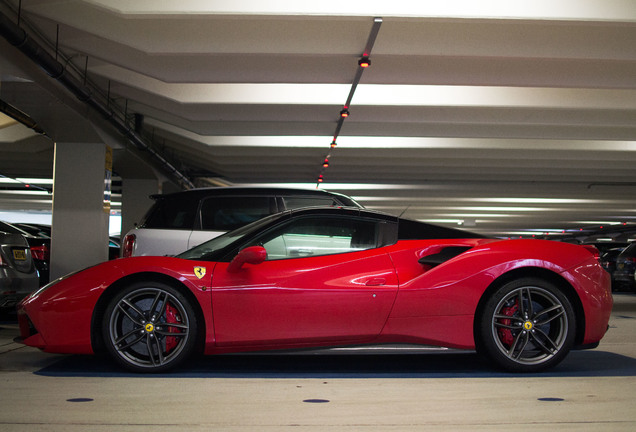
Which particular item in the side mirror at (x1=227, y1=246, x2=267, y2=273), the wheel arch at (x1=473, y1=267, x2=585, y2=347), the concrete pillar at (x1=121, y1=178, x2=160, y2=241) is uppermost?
the concrete pillar at (x1=121, y1=178, x2=160, y2=241)

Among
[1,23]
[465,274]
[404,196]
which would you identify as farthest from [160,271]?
[404,196]

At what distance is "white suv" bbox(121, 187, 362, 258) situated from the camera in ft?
22.4

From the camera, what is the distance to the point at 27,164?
21.6 metres

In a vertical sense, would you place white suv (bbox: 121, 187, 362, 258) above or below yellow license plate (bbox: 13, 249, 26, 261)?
above

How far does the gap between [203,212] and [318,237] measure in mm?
2822

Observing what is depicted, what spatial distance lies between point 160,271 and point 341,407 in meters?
1.62

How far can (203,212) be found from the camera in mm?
7102

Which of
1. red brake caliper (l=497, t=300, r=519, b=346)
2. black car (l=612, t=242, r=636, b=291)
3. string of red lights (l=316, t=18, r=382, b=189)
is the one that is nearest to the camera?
red brake caliper (l=497, t=300, r=519, b=346)

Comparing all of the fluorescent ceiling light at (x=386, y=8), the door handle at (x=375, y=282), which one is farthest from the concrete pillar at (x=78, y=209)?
the door handle at (x=375, y=282)

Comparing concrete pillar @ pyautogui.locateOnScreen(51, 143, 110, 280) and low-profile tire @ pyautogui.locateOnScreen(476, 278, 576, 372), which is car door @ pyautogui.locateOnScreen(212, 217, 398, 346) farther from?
concrete pillar @ pyautogui.locateOnScreen(51, 143, 110, 280)

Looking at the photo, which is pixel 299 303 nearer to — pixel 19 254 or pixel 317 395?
pixel 317 395

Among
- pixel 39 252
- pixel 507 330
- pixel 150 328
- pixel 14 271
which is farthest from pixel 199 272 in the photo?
pixel 39 252

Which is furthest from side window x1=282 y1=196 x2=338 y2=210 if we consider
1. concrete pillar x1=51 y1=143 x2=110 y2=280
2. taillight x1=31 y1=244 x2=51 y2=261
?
concrete pillar x1=51 y1=143 x2=110 y2=280

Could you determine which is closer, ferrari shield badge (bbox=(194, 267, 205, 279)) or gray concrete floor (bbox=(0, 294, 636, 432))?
gray concrete floor (bbox=(0, 294, 636, 432))
